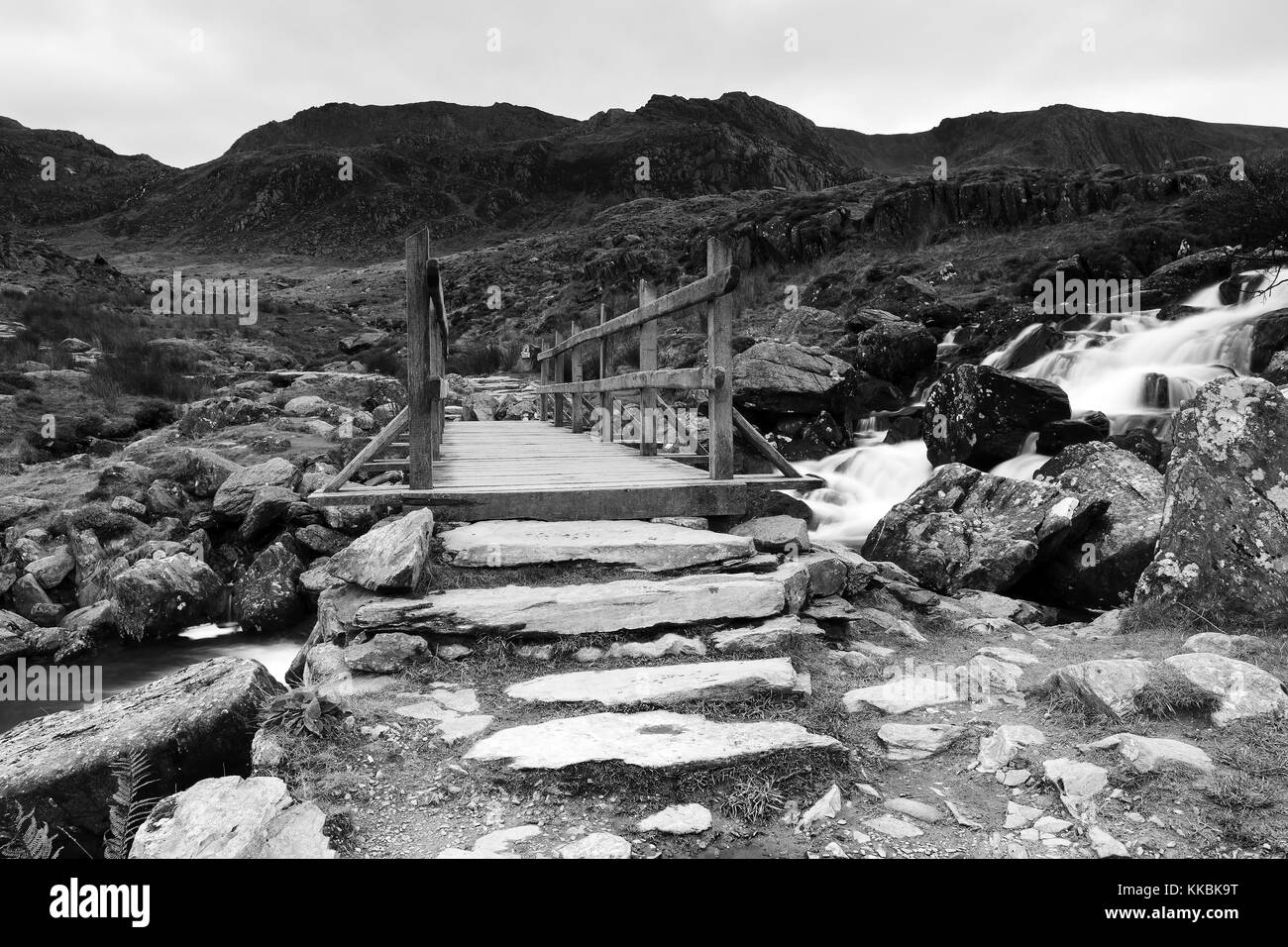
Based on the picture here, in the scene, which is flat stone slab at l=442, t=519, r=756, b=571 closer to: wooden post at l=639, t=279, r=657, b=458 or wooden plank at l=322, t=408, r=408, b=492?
wooden plank at l=322, t=408, r=408, b=492

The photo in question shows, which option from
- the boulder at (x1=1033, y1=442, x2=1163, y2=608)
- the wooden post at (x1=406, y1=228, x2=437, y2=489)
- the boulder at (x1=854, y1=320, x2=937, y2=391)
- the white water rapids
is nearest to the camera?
the wooden post at (x1=406, y1=228, x2=437, y2=489)

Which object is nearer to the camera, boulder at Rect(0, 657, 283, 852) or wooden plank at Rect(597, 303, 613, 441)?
boulder at Rect(0, 657, 283, 852)

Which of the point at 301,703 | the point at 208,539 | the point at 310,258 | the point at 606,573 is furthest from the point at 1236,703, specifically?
the point at 310,258

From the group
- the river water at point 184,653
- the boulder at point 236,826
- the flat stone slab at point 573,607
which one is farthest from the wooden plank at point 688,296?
the river water at point 184,653

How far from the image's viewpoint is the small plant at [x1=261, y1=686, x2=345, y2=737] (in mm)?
3131

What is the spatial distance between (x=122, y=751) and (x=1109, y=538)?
704 cm

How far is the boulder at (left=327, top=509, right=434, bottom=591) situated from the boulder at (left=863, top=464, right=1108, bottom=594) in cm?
428

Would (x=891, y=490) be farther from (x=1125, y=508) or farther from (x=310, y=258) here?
(x=310, y=258)

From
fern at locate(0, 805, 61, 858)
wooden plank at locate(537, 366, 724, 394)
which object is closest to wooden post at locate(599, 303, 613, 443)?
wooden plank at locate(537, 366, 724, 394)

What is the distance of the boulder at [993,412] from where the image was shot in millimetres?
10664

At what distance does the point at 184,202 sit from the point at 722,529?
94.4 m

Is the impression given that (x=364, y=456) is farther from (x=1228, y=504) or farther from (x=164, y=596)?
(x=1228, y=504)

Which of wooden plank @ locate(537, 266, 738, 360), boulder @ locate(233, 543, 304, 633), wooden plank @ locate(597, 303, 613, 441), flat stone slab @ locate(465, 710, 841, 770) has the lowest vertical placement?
boulder @ locate(233, 543, 304, 633)
